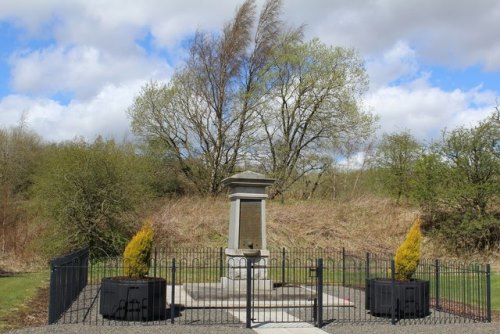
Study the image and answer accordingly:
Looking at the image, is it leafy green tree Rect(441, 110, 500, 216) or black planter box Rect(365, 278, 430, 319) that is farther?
leafy green tree Rect(441, 110, 500, 216)

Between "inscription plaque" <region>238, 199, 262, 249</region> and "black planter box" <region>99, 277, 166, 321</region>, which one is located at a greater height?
"inscription plaque" <region>238, 199, 262, 249</region>

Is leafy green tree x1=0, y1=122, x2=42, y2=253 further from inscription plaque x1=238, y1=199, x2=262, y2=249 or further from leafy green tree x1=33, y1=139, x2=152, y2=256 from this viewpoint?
inscription plaque x1=238, y1=199, x2=262, y2=249

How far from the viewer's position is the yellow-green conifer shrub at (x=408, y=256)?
11617mm

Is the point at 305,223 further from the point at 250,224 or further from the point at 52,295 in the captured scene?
the point at 52,295

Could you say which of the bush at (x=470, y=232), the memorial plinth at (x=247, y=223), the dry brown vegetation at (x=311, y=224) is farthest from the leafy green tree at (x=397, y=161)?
the memorial plinth at (x=247, y=223)

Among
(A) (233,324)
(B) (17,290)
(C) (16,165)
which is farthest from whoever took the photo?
(C) (16,165)

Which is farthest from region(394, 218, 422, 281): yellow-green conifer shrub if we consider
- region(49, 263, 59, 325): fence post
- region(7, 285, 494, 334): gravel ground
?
region(49, 263, 59, 325): fence post

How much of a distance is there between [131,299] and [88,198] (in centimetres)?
1166

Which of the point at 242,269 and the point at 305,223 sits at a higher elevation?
the point at 305,223

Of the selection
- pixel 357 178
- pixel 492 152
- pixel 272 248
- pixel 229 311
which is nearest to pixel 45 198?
pixel 272 248

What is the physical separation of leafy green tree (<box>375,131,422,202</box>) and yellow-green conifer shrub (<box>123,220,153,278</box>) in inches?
863

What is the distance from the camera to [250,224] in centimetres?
1473

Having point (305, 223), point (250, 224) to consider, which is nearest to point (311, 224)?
point (305, 223)

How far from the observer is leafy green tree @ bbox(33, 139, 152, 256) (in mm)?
21125
